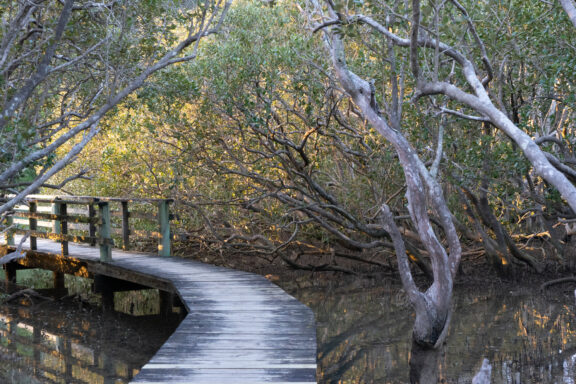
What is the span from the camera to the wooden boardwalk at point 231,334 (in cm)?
523

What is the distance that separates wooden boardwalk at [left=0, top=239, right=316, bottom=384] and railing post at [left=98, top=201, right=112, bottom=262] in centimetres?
47

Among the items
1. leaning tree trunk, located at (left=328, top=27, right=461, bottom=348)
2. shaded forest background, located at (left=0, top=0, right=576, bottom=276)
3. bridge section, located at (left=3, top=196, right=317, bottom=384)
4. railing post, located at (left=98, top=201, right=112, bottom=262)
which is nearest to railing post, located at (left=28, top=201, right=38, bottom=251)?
shaded forest background, located at (left=0, top=0, right=576, bottom=276)

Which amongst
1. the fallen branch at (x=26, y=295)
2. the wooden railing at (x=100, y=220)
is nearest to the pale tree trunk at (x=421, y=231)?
the wooden railing at (x=100, y=220)

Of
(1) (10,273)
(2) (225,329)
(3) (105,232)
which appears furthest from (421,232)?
(1) (10,273)

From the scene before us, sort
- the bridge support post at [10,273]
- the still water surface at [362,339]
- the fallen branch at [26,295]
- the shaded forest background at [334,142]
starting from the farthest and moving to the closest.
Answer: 1. the bridge support post at [10,273]
2. the fallen branch at [26,295]
3. the shaded forest background at [334,142]
4. the still water surface at [362,339]

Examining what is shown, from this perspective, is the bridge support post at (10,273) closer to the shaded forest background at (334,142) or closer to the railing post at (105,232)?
the shaded forest background at (334,142)

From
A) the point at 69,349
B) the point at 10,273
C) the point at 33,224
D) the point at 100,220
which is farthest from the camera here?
the point at 10,273

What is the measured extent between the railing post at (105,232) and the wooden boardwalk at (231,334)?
1.55 ft

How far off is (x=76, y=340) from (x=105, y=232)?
206 centimetres

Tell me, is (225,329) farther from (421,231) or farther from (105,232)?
(105,232)

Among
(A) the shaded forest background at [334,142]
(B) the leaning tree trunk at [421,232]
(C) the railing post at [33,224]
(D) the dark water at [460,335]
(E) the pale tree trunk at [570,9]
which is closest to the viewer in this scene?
(E) the pale tree trunk at [570,9]

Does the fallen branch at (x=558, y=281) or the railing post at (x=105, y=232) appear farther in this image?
the fallen branch at (x=558, y=281)

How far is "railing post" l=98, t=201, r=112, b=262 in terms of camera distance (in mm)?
10625

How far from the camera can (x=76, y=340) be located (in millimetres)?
9164
